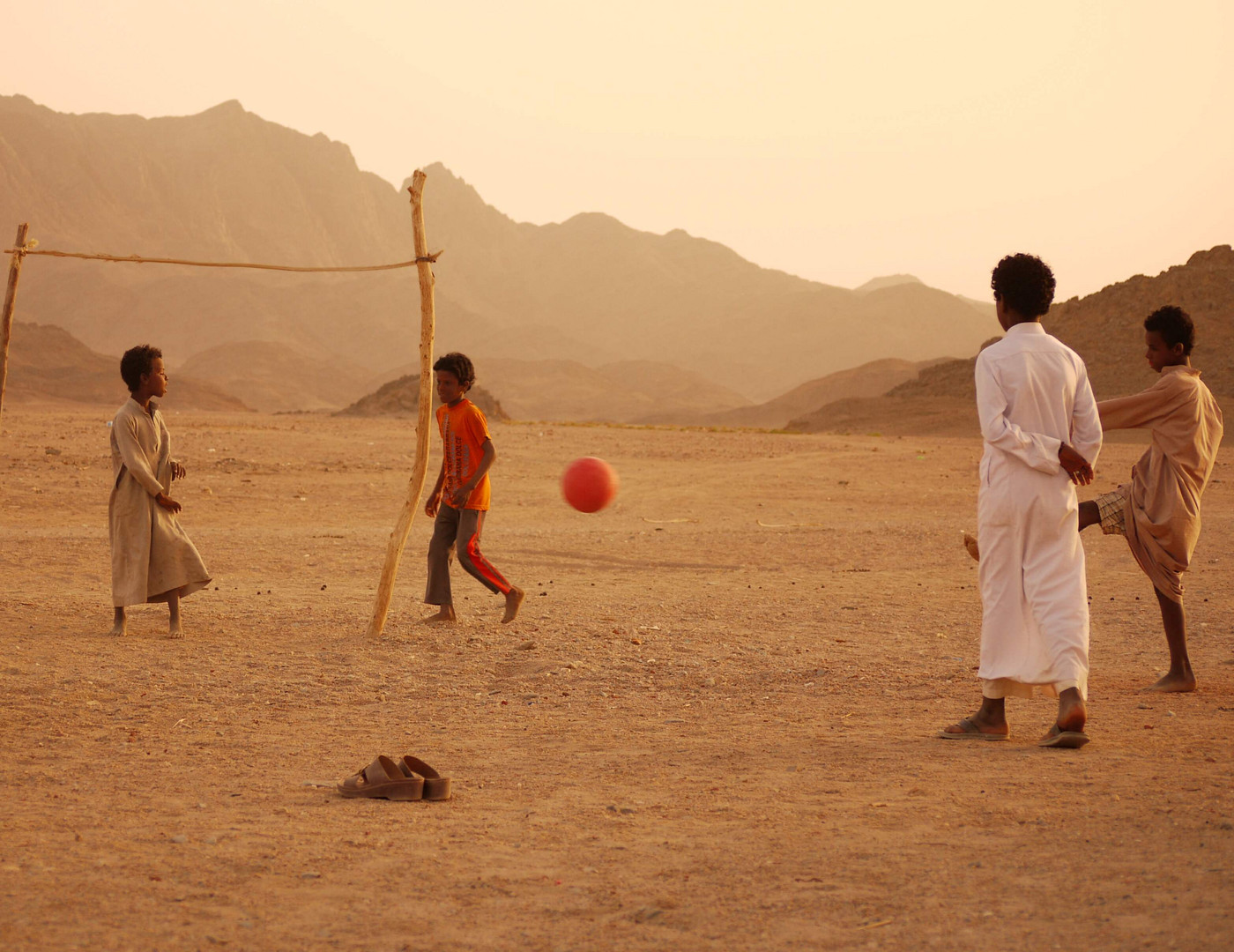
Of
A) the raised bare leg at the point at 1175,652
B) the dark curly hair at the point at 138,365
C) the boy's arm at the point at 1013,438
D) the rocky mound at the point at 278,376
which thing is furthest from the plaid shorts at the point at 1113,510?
the rocky mound at the point at 278,376

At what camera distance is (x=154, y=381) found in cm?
836

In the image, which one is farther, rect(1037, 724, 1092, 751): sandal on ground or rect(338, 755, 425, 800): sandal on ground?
rect(1037, 724, 1092, 751): sandal on ground

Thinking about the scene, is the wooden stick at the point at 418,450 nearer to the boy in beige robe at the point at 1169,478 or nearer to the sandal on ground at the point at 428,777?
the sandal on ground at the point at 428,777

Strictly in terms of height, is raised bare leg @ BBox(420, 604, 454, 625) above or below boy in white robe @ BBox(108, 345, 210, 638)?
below

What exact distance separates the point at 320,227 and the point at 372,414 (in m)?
109

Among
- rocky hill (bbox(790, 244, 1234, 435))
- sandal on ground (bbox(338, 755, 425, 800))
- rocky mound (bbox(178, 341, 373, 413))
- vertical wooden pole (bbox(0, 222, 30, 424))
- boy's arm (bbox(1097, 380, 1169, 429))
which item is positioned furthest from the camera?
rocky mound (bbox(178, 341, 373, 413))

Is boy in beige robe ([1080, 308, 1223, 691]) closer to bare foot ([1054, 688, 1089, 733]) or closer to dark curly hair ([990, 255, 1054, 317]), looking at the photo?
dark curly hair ([990, 255, 1054, 317])

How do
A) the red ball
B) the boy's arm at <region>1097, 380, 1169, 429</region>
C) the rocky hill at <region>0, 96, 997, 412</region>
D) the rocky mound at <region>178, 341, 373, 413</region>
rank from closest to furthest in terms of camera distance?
the boy's arm at <region>1097, 380, 1169, 429</region>
the red ball
the rocky mound at <region>178, 341, 373, 413</region>
the rocky hill at <region>0, 96, 997, 412</region>

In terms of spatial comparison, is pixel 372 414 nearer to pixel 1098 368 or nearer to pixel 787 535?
pixel 1098 368

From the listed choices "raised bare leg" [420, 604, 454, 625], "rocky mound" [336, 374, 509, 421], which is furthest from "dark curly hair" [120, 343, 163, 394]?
"rocky mound" [336, 374, 509, 421]

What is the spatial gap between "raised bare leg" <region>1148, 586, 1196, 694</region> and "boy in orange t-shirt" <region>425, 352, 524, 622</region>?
4440mm

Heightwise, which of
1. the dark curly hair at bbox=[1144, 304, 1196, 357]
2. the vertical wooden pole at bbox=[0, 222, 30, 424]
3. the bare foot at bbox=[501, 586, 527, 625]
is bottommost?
the bare foot at bbox=[501, 586, 527, 625]

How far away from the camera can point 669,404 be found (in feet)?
325

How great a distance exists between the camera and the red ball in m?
10.6
